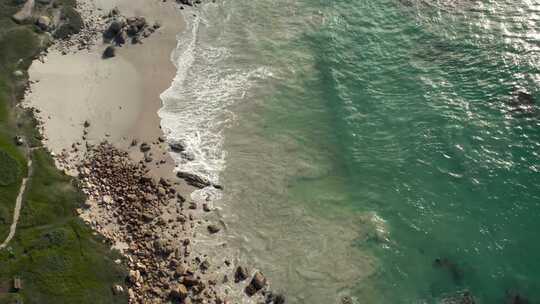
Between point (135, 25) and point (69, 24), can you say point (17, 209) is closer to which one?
point (69, 24)

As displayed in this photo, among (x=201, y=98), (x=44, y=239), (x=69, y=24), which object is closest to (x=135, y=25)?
(x=69, y=24)

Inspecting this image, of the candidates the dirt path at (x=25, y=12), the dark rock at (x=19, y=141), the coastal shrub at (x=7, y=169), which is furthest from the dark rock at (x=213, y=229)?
the dirt path at (x=25, y=12)

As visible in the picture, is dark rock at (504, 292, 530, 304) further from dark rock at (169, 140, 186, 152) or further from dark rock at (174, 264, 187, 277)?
dark rock at (169, 140, 186, 152)

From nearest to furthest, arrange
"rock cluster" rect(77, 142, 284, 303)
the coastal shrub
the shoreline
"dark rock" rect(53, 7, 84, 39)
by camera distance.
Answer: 1. "rock cluster" rect(77, 142, 284, 303)
2. the shoreline
3. the coastal shrub
4. "dark rock" rect(53, 7, 84, 39)

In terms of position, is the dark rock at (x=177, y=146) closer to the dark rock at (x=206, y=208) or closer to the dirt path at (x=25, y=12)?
the dark rock at (x=206, y=208)

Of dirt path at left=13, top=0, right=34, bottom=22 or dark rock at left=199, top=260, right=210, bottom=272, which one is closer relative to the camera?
dark rock at left=199, top=260, right=210, bottom=272

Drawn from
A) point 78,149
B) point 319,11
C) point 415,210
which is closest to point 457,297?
point 415,210

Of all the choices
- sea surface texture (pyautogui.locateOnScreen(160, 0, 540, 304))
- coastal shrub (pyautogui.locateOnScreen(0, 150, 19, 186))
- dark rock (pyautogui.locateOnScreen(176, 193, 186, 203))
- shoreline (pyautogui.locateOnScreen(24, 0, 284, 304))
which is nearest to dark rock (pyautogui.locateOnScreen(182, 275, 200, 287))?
shoreline (pyautogui.locateOnScreen(24, 0, 284, 304))
